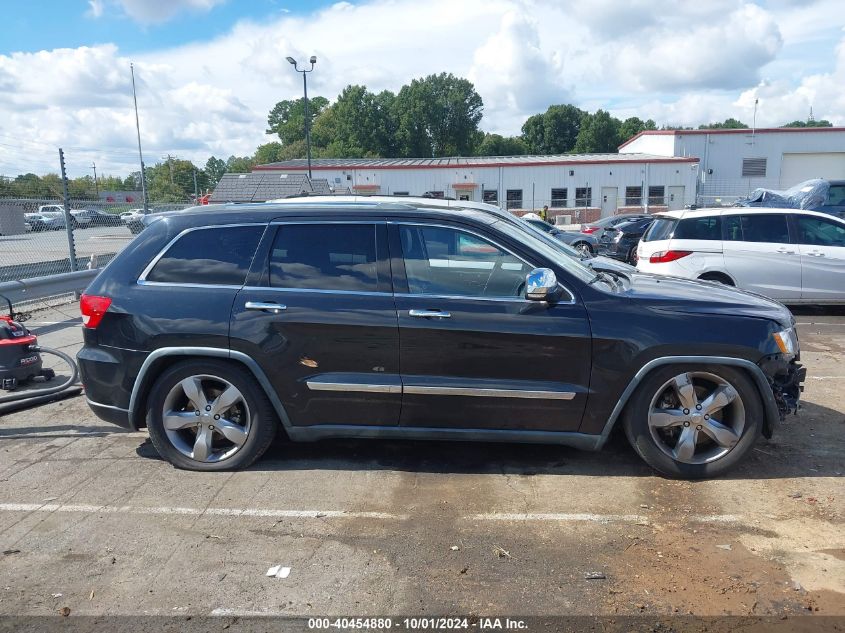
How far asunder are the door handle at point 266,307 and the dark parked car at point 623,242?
14215 mm

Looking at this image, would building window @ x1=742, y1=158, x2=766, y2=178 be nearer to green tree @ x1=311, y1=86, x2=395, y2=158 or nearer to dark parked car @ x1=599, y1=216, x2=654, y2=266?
dark parked car @ x1=599, y1=216, x2=654, y2=266

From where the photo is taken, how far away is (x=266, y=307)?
164 inches

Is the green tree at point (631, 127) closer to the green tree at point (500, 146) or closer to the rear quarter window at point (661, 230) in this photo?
the green tree at point (500, 146)

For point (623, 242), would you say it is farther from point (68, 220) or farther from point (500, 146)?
point (500, 146)

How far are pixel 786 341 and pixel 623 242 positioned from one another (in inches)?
561

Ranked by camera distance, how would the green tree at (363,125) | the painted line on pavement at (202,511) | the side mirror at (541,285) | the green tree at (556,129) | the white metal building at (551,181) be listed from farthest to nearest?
the green tree at (556,129), the green tree at (363,125), the white metal building at (551,181), the side mirror at (541,285), the painted line on pavement at (202,511)

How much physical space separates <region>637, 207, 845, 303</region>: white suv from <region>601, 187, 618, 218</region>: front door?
3558 cm

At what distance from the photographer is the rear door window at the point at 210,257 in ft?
14.1

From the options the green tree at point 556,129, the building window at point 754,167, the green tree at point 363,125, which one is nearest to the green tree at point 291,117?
the green tree at point 363,125

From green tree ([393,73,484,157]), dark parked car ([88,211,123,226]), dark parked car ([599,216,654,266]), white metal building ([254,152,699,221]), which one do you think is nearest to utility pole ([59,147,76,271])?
dark parked car ([88,211,123,226])

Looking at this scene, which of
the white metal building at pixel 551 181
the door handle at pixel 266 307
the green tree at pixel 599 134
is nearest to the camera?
the door handle at pixel 266 307

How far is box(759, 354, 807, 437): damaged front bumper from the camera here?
402cm

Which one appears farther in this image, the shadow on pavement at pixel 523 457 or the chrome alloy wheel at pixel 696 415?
the shadow on pavement at pixel 523 457

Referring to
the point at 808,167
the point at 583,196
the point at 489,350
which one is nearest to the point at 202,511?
the point at 489,350
